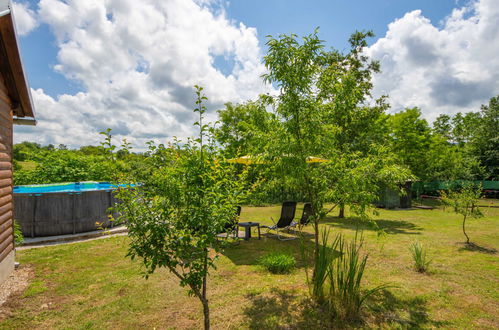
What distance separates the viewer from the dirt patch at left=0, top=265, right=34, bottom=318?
4.45 m

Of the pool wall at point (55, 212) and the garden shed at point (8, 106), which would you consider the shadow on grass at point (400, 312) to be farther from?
the pool wall at point (55, 212)

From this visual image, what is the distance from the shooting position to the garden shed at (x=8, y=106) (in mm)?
4865

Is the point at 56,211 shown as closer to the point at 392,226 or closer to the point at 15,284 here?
the point at 15,284

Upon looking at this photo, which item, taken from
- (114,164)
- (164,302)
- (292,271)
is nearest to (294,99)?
(114,164)

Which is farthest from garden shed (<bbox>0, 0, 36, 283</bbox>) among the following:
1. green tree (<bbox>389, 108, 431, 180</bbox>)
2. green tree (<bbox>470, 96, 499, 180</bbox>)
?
green tree (<bbox>470, 96, 499, 180</bbox>)

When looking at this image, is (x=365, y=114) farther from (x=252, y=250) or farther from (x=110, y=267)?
(x=110, y=267)

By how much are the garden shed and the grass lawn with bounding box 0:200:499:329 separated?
75 centimetres

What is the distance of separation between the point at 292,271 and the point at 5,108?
713cm

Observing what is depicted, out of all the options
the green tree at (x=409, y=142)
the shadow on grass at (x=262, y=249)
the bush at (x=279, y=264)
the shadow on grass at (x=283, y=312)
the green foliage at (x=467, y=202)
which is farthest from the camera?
the green tree at (x=409, y=142)

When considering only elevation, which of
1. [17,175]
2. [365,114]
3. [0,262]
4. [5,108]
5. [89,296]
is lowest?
[89,296]

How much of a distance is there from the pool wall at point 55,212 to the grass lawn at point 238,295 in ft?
3.69

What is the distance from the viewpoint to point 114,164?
291cm

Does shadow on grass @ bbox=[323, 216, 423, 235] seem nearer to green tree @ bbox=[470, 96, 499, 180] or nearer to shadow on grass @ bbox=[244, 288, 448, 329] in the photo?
shadow on grass @ bbox=[244, 288, 448, 329]

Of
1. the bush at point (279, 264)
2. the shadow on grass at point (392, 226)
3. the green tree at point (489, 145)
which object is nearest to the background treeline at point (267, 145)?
the green tree at point (489, 145)
